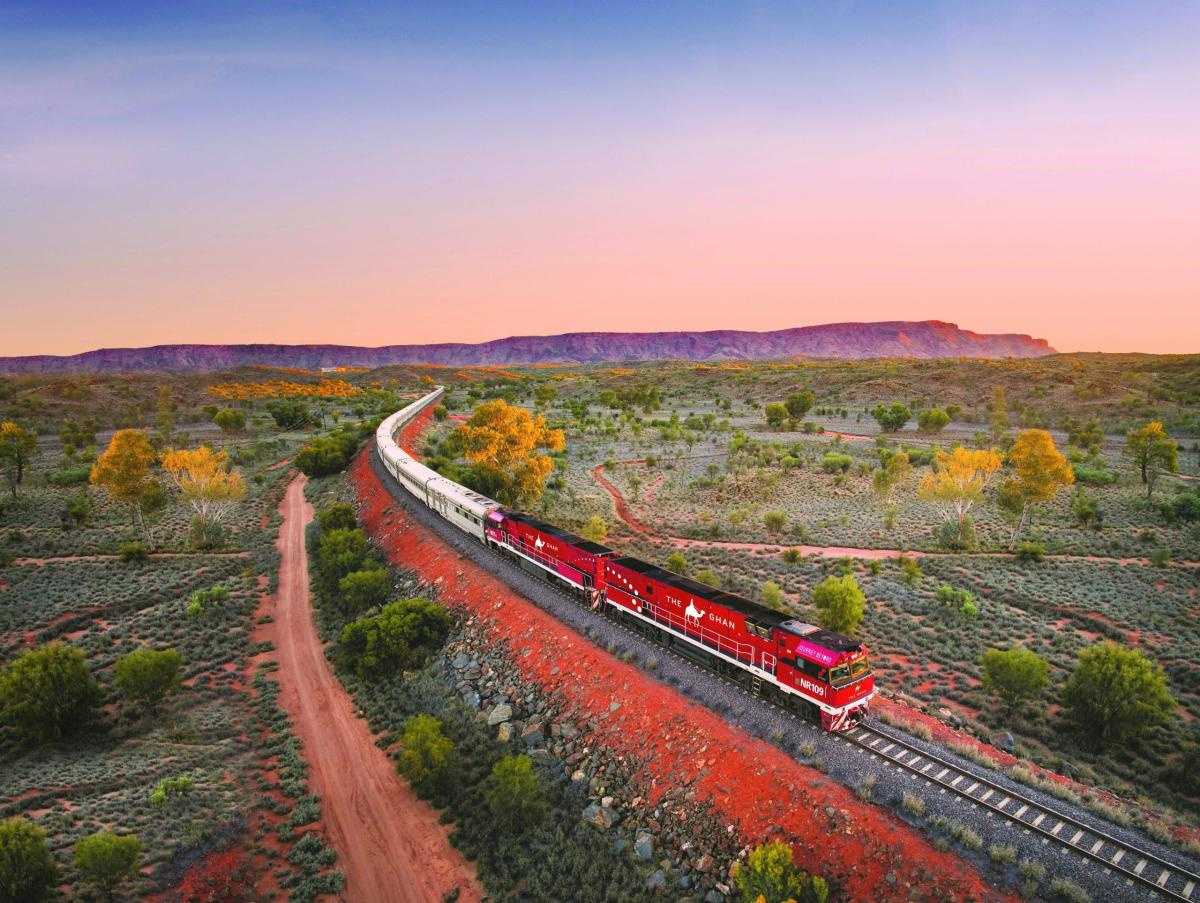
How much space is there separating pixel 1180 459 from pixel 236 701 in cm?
9597

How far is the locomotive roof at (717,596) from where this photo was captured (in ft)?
68.6

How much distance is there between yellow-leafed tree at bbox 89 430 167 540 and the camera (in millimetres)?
45188

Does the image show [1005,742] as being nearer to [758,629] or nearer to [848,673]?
[848,673]

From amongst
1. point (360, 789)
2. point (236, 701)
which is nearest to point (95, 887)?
point (360, 789)

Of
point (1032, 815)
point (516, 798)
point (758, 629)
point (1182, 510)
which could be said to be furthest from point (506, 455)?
point (1182, 510)

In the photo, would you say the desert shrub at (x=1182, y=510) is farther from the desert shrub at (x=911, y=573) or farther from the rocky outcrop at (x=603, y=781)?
the rocky outcrop at (x=603, y=781)

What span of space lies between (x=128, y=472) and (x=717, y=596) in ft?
151

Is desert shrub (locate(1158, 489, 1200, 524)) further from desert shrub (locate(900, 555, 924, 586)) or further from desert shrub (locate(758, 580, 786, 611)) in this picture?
desert shrub (locate(758, 580, 786, 611))

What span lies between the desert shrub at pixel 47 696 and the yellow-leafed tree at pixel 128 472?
25198 mm

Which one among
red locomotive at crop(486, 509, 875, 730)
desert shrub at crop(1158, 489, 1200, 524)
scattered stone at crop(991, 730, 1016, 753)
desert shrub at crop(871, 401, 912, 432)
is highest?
desert shrub at crop(871, 401, 912, 432)

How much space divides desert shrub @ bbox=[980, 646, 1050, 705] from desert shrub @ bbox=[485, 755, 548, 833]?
18454 millimetres

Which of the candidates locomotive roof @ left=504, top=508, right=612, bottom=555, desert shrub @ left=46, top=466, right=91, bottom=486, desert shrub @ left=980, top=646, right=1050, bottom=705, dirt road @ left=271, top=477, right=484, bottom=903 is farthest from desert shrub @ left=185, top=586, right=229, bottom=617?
desert shrub @ left=980, top=646, right=1050, bottom=705

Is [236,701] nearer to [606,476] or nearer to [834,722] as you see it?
[834,722]

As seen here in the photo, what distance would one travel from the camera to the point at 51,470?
69125 millimetres
